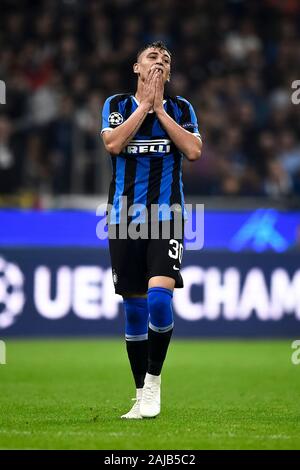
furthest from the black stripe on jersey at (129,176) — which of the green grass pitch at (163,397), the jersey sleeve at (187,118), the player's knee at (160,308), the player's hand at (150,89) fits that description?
the green grass pitch at (163,397)

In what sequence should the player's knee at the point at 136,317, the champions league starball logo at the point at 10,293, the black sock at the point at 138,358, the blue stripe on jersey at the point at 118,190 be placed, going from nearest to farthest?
the blue stripe on jersey at the point at 118,190 < the player's knee at the point at 136,317 < the black sock at the point at 138,358 < the champions league starball logo at the point at 10,293

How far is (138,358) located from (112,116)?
1566 mm

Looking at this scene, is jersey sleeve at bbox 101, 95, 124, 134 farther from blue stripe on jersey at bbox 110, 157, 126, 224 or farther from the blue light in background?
the blue light in background

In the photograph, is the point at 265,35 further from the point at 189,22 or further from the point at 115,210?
the point at 115,210

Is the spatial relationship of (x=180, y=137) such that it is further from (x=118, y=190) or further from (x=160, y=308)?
(x=160, y=308)

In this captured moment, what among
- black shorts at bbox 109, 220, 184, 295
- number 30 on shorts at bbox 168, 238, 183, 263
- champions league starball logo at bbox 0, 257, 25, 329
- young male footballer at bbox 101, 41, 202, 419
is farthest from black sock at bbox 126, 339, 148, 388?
champions league starball logo at bbox 0, 257, 25, 329

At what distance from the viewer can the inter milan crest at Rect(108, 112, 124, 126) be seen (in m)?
6.72

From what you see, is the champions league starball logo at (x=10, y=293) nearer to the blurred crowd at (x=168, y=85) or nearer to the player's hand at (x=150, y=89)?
the blurred crowd at (x=168, y=85)

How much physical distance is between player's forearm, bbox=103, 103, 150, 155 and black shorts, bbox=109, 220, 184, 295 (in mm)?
512

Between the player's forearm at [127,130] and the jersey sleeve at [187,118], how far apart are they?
1.16ft

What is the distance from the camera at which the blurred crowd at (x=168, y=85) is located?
1378 centimetres

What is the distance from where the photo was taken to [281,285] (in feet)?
43.8

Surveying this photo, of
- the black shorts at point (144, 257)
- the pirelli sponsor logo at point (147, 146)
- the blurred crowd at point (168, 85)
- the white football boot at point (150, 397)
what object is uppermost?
the blurred crowd at point (168, 85)

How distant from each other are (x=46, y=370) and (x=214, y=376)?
5.28 ft
